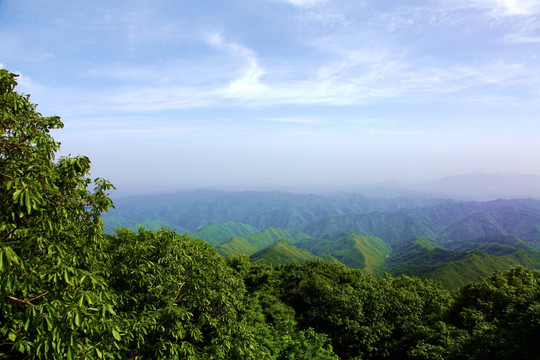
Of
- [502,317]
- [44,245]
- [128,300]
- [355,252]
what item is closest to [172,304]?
[128,300]

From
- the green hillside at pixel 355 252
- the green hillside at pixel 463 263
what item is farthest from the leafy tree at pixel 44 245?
the green hillside at pixel 355 252

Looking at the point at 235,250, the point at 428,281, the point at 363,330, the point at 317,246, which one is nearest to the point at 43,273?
the point at 363,330

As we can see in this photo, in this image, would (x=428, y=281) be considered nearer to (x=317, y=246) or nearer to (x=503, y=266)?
(x=503, y=266)

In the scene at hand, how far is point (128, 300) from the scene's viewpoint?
8.53 m

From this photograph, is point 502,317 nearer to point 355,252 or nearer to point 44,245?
point 44,245

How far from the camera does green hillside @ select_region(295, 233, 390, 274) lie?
145m

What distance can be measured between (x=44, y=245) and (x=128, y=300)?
4024 mm

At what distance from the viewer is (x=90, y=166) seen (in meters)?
6.54

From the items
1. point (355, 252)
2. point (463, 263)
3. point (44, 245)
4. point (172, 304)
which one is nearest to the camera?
point (44, 245)

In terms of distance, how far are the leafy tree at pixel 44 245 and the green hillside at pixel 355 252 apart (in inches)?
5568

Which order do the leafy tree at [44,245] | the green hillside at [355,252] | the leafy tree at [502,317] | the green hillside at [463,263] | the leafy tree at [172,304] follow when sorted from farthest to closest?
the green hillside at [355,252], the green hillside at [463,263], the leafy tree at [502,317], the leafy tree at [172,304], the leafy tree at [44,245]

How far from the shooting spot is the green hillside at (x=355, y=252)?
145 metres

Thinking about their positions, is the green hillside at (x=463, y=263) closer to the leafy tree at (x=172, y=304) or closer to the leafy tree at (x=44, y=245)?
the leafy tree at (x=172, y=304)

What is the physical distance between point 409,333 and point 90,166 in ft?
77.5
